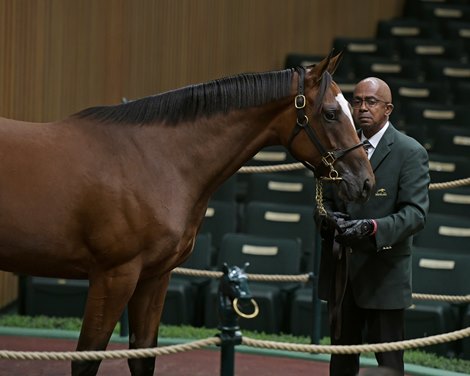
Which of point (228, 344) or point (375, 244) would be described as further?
point (375, 244)

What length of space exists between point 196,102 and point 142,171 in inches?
16.6

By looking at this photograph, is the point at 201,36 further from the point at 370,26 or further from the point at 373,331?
the point at 373,331

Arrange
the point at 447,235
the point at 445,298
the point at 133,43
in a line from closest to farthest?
the point at 445,298, the point at 447,235, the point at 133,43

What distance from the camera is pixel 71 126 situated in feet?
17.5

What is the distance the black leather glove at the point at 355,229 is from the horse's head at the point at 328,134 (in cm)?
12

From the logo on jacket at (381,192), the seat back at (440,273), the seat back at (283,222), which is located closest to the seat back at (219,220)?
the seat back at (283,222)

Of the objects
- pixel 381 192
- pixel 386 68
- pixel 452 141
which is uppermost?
pixel 386 68

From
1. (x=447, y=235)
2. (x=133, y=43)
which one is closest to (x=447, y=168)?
Answer: (x=447, y=235)

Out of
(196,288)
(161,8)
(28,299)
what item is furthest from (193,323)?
(161,8)

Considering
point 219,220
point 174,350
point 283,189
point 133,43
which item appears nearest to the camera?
point 174,350

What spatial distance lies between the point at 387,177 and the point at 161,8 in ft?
18.2

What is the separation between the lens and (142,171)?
5277 mm

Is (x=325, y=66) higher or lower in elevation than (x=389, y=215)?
higher

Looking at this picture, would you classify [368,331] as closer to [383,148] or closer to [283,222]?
[383,148]
